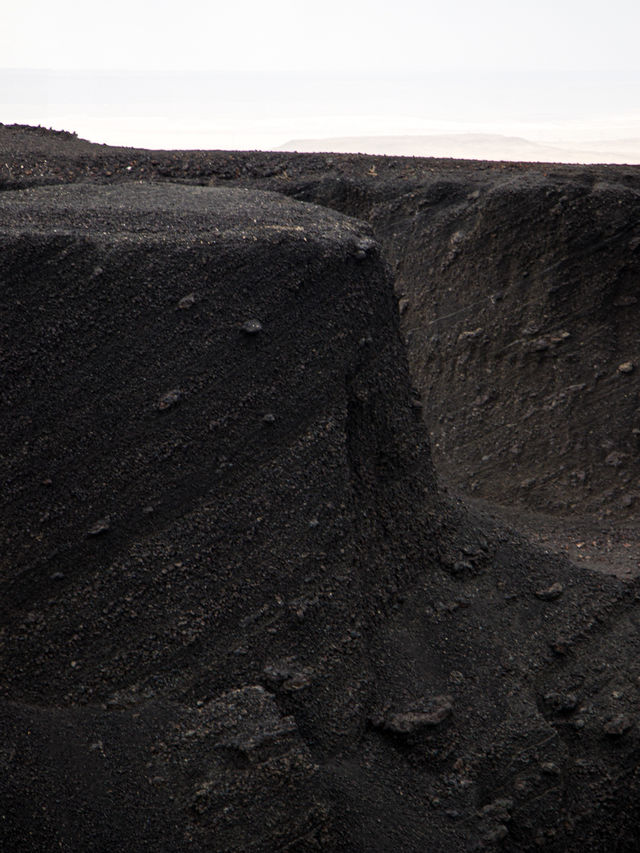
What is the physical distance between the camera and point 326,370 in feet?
14.8

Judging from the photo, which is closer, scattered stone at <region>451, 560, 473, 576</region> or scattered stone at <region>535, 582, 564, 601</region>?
scattered stone at <region>451, 560, 473, 576</region>

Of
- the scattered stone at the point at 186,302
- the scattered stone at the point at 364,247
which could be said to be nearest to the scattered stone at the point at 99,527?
the scattered stone at the point at 186,302

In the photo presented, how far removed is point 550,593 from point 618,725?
814 millimetres

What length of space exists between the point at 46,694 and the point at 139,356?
163cm

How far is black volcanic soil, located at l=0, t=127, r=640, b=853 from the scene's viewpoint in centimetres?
393

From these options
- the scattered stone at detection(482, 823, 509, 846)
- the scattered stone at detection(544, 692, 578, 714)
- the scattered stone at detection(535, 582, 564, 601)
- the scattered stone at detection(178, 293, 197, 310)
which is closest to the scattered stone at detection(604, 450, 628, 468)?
the scattered stone at detection(535, 582, 564, 601)

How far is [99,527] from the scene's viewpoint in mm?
4047

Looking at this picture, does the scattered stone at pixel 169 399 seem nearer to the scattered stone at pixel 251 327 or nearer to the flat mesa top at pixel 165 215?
the scattered stone at pixel 251 327

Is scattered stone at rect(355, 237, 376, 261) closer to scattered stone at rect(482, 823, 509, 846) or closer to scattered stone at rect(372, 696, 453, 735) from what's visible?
scattered stone at rect(372, 696, 453, 735)

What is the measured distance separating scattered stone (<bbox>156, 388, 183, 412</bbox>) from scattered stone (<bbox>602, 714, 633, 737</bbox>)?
302 cm

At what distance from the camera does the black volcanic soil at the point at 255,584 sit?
12.9 feet

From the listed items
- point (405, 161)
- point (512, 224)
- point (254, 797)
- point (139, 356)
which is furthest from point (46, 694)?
point (405, 161)

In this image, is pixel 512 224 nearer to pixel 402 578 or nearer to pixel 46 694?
pixel 402 578

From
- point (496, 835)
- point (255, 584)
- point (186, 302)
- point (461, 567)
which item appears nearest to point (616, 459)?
point (461, 567)
